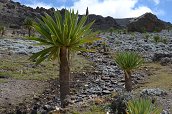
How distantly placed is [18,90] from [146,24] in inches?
3000

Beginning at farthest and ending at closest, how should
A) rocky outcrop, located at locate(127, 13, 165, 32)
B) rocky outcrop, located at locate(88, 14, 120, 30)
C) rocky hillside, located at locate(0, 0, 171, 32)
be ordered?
rocky outcrop, located at locate(88, 14, 120, 30) → rocky hillside, located at locate(0, 0, 171, 32) → rocky outcrop, located at locate(127, 13, 165, 32)

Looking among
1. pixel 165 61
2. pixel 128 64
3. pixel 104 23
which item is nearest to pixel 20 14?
pixel 104 23

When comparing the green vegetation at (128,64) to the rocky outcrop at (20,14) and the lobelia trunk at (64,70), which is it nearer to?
the lobelia trunk at (64,70)

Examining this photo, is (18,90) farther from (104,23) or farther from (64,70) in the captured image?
(104,23)

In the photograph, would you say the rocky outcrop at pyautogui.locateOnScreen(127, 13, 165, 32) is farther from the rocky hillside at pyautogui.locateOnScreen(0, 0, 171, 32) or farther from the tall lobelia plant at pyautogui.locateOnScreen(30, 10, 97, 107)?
the tall lobelia plant at pyautogui.locateOnScreen(30, 10, 97, 107)

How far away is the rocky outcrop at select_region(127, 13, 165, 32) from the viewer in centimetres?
10312

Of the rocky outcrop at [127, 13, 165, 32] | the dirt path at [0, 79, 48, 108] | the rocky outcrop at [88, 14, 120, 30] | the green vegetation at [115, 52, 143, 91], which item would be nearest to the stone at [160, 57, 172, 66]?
the dirt path at [0, 79, 48, 108]

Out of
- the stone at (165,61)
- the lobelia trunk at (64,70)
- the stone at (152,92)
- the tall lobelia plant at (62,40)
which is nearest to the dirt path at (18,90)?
the lobelia trunk at (64,70)

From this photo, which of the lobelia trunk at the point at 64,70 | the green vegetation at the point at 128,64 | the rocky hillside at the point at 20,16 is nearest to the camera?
the lobelia trunk at the point at 64,70

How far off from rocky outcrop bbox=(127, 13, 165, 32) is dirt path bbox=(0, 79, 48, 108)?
69.2 meters

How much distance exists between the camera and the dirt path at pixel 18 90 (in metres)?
28.0

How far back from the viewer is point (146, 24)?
342 feet

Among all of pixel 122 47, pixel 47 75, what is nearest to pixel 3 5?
pixel 122 47

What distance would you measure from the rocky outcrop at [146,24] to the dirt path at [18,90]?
69197 mm
